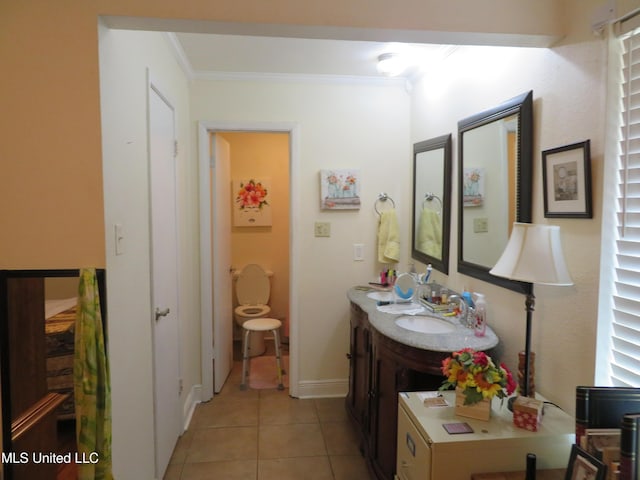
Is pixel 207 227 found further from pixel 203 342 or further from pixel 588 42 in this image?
pixel 588 42

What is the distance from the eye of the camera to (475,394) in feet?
4.82

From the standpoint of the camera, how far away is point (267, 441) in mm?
2732

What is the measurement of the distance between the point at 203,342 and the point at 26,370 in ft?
6.08

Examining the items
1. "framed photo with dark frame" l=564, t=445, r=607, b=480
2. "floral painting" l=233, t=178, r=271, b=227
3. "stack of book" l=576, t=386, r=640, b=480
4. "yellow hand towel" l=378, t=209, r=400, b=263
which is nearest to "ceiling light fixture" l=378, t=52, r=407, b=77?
"yellow hand towel" l=378, t=209, r=400, b=263

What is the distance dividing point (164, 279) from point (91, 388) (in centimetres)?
106

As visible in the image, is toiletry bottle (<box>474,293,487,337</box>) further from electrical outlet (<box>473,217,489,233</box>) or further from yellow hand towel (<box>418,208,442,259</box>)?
yellow hand towel (<box>418,208,442,259</box>)

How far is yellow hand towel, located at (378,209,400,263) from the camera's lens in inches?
127

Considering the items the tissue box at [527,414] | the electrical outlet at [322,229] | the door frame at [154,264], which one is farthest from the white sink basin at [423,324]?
the door frame at [154,264]

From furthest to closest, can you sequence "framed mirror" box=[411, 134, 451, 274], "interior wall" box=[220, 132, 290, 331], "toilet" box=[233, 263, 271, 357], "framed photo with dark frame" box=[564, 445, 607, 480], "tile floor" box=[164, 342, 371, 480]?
"interior wall" box=[220, 132, 290, 331] < "toilet" box=[233, 263, 271, 357] < "framed mirror" box=[411, 134, 451, 274] < "tile floor" box=[164, 342, 371, 480] < "framed photo with dark frame" box=[564, 445, 607, 480]

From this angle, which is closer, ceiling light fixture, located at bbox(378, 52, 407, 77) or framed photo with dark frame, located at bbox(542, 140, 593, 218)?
framed photo with dark frame, located at bbox(542, 140, 593, 218)

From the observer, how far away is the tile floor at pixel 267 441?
2.42 metres

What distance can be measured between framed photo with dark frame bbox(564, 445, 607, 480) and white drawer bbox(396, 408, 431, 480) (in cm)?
41

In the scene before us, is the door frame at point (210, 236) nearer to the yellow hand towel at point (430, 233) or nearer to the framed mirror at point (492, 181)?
the yellow hand towel at point (430, 233)

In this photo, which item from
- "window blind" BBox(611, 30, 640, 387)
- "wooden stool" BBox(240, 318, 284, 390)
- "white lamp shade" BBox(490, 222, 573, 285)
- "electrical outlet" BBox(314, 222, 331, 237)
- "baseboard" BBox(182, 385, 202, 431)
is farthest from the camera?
"wooden stool" BBox(240, 318, 284, 390)
